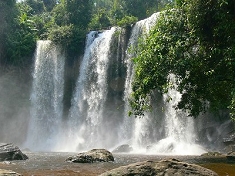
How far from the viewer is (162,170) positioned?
752cm

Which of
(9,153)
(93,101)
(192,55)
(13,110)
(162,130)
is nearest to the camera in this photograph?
(192,55)

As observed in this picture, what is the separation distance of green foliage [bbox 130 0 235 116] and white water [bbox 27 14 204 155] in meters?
15.9

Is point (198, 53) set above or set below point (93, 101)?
below

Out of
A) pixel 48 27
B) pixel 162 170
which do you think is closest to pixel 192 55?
pixel 162 170

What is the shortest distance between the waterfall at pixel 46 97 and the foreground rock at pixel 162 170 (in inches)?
1031

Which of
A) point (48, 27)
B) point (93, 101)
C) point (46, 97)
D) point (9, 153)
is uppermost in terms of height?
point (48, 27)

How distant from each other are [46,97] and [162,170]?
2965 cm

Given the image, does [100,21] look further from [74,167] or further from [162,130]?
[74,167]

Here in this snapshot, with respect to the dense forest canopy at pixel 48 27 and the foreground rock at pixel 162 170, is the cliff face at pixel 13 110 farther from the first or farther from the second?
the foreground rock at pixel 162 170

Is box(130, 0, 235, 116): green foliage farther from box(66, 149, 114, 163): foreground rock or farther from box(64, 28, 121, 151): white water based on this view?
box(64, 28, 121, 151): white water

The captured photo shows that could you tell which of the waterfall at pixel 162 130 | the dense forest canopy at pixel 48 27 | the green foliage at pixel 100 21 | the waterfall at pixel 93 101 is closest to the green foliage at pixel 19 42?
the dense forest canopy at pixel 48 27

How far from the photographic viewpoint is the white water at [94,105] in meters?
30.3

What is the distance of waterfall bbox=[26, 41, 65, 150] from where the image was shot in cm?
3472

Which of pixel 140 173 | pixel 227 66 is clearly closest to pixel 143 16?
pixel 227 66
